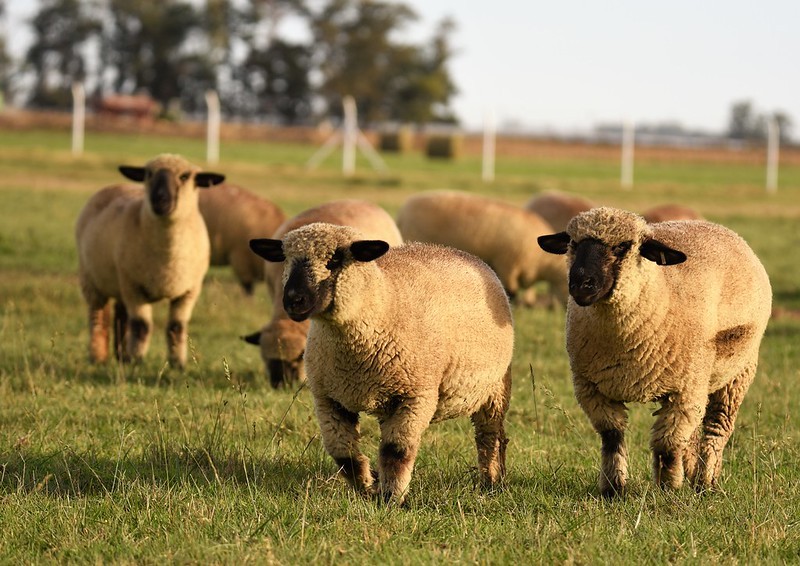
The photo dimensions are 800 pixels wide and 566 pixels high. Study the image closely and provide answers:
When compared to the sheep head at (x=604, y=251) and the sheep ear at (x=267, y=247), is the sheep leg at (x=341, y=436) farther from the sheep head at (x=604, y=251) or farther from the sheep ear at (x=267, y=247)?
the sheep head at (x=604, y=251)

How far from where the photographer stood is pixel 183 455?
258 inches

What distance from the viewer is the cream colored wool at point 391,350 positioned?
18.5ft

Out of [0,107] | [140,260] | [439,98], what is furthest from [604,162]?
[140,260]

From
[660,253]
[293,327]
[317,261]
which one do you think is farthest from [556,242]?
[293,327]

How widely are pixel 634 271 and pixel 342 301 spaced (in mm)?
1513

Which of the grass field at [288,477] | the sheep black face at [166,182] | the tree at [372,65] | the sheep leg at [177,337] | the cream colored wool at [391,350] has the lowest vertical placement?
the grass field at [288,477]

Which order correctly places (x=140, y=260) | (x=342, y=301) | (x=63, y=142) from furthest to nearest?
(x=63, y=142)
(x=140, y=260)
(x=342, y=301)

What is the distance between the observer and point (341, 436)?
19.2 feet

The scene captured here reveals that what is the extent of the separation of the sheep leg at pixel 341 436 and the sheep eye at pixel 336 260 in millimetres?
709

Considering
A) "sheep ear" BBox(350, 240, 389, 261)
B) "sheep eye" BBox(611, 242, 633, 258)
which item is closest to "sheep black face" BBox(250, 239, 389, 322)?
"sheep ear" BBox(350, 240, 389, 261)

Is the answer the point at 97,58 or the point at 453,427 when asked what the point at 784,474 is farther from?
the point at 97,58

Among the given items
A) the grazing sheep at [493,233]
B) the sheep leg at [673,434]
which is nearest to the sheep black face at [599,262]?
the sheep leg at [673,434]

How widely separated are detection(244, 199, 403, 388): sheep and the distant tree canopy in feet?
216

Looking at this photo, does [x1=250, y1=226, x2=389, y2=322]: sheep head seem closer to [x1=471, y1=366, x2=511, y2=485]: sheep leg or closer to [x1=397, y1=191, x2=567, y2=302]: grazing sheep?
[x1=471, y1=366, x2=511, y2=485]: sheep leg
